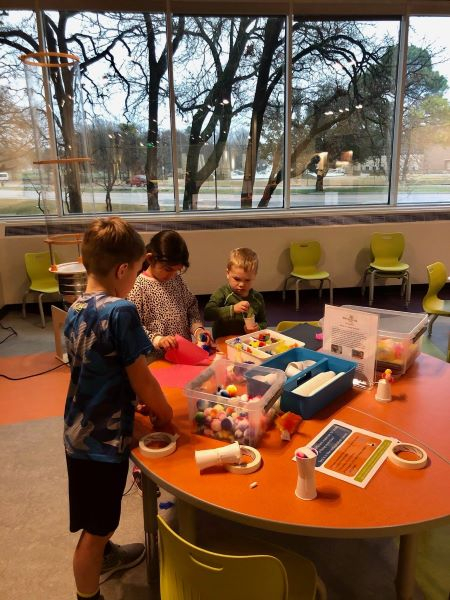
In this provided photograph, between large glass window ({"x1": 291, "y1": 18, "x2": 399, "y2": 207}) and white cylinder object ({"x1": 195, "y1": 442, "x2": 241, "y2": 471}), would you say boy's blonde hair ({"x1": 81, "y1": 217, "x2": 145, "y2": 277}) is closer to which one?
white cylinder object ({"x1": 195, "y1": 442, "x2": 241, "y2": 471})

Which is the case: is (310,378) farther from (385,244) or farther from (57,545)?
(385,244)

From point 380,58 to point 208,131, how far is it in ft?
6.85

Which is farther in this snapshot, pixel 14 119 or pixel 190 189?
pixel 190 189

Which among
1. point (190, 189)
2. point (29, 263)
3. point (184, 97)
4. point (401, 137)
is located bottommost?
point (29, 263)

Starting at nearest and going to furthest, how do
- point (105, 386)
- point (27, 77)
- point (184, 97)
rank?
1. point (105, 386)
2. point (27, 77)
3. point (184, 97)

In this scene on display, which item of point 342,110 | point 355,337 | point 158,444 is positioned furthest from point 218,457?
point 342,110

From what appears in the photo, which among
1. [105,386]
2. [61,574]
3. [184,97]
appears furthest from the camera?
[184,97]

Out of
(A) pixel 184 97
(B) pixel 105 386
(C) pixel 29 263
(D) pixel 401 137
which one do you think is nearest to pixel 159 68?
(A) pixel 184 97

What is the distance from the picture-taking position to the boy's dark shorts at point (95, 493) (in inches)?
53.4

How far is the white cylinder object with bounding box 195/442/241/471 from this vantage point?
3.94 ft

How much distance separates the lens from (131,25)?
4883 mm

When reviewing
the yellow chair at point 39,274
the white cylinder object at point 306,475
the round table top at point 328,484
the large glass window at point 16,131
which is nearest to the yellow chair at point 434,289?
the round table top at point 328,484

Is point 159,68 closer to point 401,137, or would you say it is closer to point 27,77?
point 27,77

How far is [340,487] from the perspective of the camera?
1.15 meters
